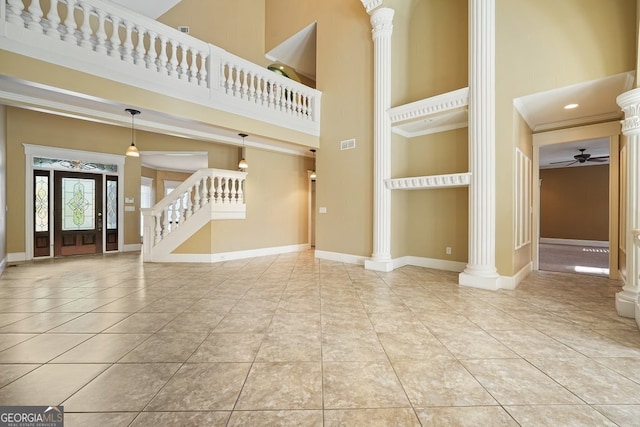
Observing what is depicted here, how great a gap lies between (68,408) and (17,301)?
2.93 m

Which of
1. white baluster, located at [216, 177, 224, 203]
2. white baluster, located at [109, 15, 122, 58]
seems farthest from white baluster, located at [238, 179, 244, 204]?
white baluster, located at [109, 15, 122, 58]

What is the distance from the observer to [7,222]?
18.9ft

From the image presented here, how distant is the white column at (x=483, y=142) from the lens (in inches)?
161

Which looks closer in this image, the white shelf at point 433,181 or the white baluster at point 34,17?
the white baluster at point 34,17

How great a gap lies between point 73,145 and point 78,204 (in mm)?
1489

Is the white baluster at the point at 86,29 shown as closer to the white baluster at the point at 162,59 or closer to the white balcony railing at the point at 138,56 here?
the white balcony railing at the point at 138,56

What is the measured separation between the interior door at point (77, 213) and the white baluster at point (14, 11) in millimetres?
4628

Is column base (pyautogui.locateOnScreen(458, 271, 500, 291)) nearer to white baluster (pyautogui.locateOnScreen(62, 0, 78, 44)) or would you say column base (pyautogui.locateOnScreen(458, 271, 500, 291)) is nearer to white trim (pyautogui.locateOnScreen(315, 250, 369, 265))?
white trim (pyautogui.locateOnScreen(315, 250, 369, 265))

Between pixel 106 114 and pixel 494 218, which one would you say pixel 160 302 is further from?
pixel 494 218

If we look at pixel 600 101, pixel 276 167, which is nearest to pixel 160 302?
pixel 276 167

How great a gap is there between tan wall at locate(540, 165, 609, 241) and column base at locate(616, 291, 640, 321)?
9.20 meters

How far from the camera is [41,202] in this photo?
6363 millimetres

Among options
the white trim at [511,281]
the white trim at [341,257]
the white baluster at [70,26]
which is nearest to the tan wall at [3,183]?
the white baluster at [70,26]

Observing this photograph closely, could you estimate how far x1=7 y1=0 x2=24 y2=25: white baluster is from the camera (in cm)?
314
